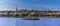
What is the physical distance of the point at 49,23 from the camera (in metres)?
4.25

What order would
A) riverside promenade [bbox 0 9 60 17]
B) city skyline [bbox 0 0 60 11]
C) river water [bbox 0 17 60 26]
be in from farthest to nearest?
1. river water [bbox 0 17 60 26]
2. city skyline [bbox 0 0 60 11]
3. riverside promenade [bbox 0 9 60 17]

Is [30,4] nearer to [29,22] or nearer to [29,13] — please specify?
[29,13]

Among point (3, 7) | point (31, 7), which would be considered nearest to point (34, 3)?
point (31, 7)

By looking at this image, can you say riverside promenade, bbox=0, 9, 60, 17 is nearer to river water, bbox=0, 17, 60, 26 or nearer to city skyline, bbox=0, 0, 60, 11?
city skyline, bbox=0, 0, 60, 11

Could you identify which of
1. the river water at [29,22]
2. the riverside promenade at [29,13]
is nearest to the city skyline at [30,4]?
the riverside promenade at [29,13]

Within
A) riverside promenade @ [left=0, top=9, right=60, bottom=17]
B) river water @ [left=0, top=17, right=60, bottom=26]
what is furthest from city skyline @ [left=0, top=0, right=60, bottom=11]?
river water @ [left=0, top=17, right=60, bottom=26]

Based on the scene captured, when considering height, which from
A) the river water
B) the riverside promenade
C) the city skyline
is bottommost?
the river water

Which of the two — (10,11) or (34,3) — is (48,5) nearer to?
(34,3)

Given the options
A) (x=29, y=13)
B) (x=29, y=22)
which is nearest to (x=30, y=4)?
(x=29, y=13)

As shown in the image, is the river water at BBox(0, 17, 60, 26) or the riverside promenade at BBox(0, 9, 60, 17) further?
the river water at BBox(0, 17, 60, 26)

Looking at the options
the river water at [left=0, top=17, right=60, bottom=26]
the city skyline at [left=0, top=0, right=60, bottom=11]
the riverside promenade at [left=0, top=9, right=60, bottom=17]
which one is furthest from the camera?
the river water at [left=0, top=17, right=60, bottom=26]

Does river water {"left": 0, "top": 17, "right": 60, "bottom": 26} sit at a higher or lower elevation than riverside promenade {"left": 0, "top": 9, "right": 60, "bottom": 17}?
lower

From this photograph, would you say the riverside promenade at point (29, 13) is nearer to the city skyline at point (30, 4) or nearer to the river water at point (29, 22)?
the city skyline at point (30, 4)

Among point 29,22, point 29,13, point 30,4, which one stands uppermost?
point 30,4
